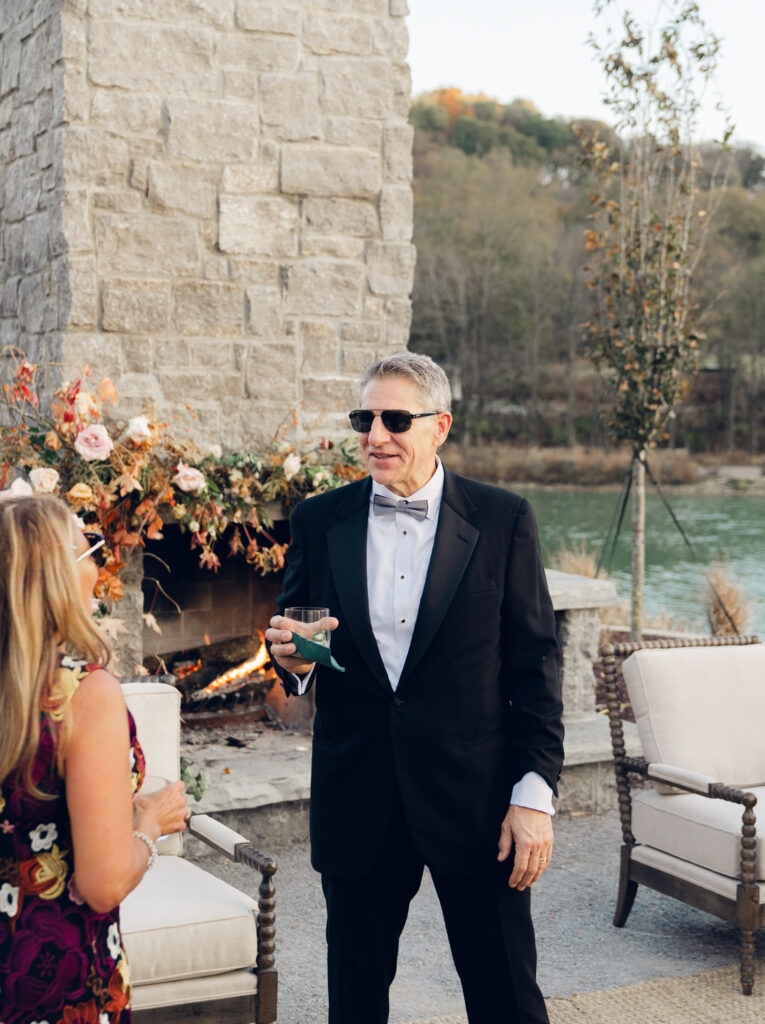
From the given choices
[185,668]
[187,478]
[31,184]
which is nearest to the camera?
[187,478]

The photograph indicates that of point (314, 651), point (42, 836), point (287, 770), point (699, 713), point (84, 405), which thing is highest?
point (84, 405)

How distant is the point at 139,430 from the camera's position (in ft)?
15.3

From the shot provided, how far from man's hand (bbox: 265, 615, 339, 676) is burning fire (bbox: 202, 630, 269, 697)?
10.6 feet

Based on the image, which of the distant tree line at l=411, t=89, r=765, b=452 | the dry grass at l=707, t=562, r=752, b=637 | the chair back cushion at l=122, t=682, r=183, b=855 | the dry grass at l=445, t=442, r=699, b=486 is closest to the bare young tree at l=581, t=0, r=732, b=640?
the dry grass at l=707, t=562, r=752, b=637

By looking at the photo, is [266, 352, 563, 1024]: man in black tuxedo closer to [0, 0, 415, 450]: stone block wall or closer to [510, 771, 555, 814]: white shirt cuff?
[510, 771, 555, 814]: white shirt cuff

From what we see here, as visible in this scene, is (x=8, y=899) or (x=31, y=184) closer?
(x=8, y=899)

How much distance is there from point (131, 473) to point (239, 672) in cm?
146

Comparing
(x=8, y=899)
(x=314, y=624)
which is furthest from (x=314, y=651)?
(x=8, y=899)

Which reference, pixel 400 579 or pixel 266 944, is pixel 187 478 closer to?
pixel 266 944

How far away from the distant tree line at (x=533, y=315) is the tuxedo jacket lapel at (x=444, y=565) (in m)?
33.3

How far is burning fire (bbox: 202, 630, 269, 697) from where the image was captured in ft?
18.7

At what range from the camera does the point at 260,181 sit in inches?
210

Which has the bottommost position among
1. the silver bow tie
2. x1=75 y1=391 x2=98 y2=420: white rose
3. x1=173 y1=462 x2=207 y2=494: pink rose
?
x1=173 y1=462 x2=207 y2=494: pink rose

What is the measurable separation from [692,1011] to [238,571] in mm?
3165
